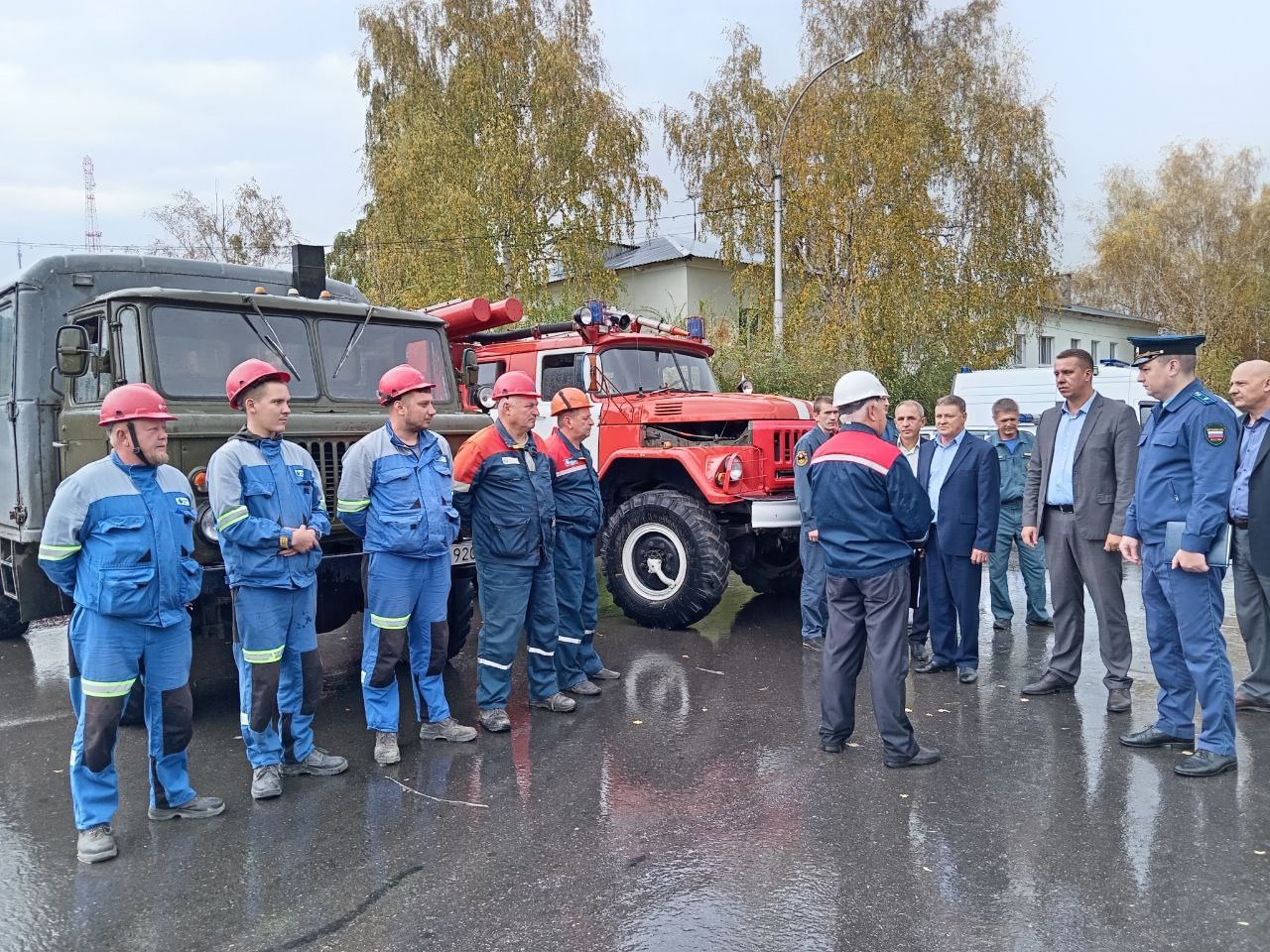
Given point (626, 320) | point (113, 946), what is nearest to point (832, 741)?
point (113, 946)

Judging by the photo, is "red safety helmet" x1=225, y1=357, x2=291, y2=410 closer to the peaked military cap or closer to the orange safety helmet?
the orange safety helmet

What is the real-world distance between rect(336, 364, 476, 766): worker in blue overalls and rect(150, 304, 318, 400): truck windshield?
4.76ft

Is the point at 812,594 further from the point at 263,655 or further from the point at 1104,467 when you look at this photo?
the point at 263,655

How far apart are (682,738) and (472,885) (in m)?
1.81

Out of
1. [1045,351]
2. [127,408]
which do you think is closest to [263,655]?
[127,408]

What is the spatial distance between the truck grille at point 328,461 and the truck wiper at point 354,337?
68cm

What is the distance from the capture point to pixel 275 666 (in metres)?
4.33

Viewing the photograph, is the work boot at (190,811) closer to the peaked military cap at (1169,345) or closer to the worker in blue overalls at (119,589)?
the worker in blue overalls at (119,589)

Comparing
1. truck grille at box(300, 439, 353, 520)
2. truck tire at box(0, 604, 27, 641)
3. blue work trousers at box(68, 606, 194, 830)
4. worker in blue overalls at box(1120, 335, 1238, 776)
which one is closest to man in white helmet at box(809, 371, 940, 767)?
worker in blue overalls at box(1120, 335, 1238, 776)

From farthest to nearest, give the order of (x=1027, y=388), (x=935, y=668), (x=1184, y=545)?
(x=1027, y=388) → (x=935, y=668) → (x=1184, y=545)

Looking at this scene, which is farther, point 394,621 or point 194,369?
point 194,369

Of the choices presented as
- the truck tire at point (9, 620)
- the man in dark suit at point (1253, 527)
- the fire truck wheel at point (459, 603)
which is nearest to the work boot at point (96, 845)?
the fire truck wheel at point (459, 603)

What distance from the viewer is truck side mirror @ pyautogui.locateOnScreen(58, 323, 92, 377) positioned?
17.5 ft

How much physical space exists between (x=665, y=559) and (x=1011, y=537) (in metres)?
3.01
